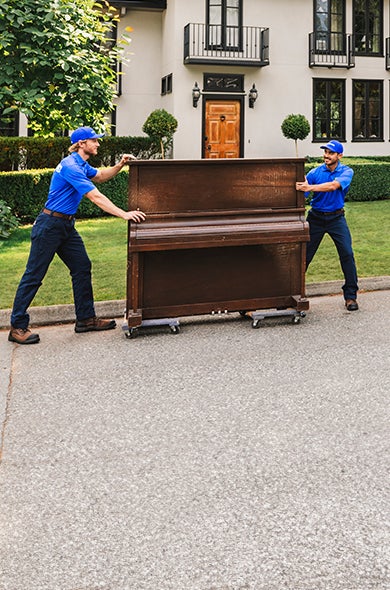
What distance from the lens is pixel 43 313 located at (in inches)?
295

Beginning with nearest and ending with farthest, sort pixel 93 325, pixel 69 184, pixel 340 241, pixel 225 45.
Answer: pixel 69 184 → pixel 93 325 → pixel 340 241 → pixel 225 45

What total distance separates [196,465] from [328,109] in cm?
2570

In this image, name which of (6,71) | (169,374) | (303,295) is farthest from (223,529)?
(6,71)

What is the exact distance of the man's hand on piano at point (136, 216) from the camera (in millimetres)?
6449

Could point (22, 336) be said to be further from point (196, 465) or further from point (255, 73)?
point (255, 73)

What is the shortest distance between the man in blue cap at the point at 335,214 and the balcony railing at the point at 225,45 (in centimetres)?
1774

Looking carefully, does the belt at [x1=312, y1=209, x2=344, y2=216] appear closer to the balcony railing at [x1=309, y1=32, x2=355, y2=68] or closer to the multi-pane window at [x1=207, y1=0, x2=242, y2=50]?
the multi-pane window at [x1=207, y1=0, x2=242, y2=50]

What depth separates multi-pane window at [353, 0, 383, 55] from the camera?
27891 mm

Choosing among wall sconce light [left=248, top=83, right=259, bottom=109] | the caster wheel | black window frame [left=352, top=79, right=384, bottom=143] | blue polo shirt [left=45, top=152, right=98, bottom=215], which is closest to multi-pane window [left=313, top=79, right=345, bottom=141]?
black window frame [left=352, top=79, right=384, bottom=143]

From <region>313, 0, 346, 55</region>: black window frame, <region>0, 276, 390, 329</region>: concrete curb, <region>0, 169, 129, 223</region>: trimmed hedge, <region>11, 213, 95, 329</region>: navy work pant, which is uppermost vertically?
<region>313, 0, 346, 55</region>: black window frame

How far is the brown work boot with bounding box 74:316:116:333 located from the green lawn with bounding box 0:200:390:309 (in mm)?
966

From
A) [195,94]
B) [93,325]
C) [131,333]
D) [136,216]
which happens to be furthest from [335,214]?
[195,94]

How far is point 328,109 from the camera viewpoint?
2750 centimetres

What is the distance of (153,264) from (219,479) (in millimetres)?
3475
